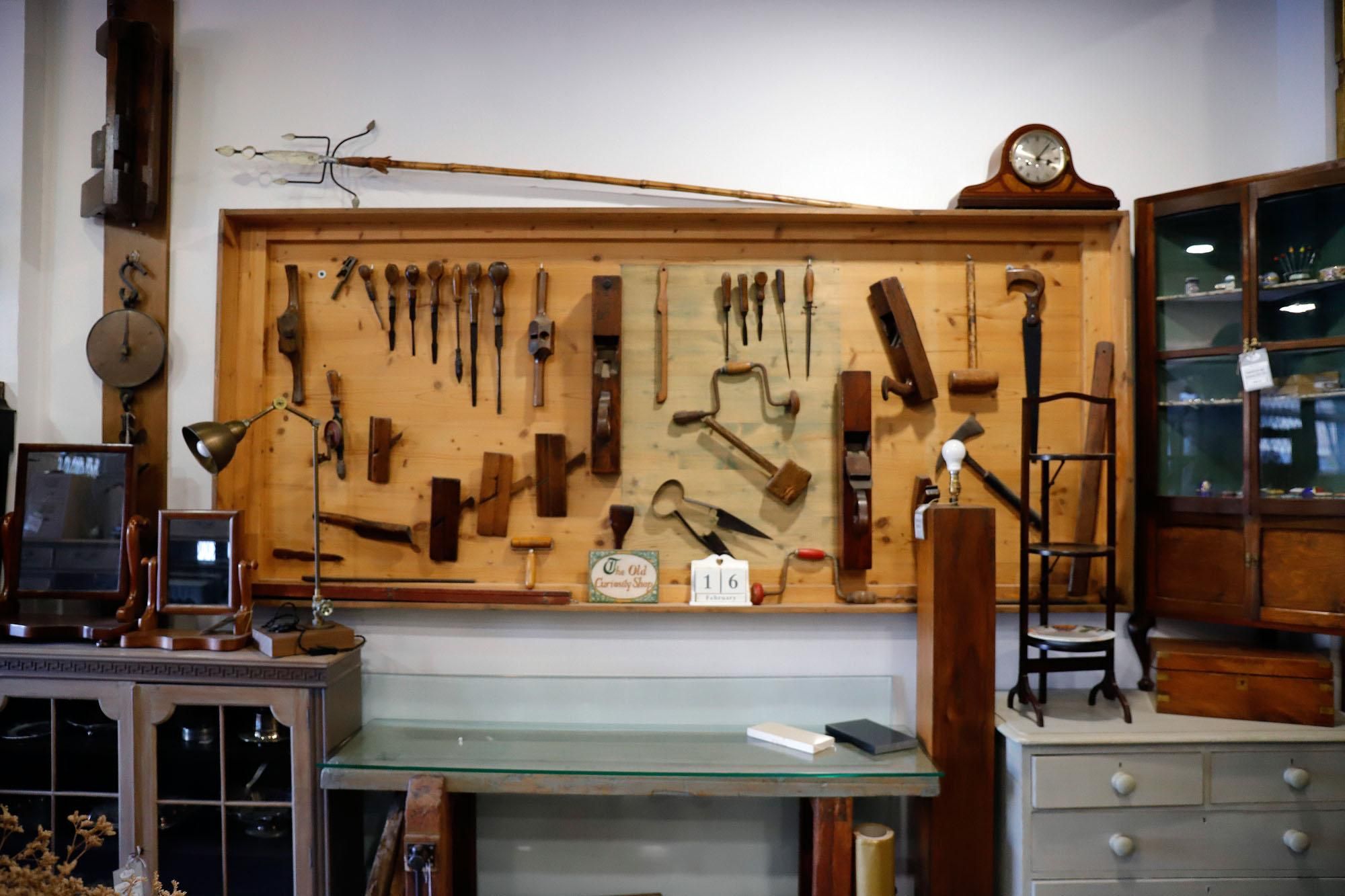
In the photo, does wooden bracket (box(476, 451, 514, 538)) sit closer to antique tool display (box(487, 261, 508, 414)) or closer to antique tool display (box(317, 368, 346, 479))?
antique tool display (box(487, 261, 508, 414))

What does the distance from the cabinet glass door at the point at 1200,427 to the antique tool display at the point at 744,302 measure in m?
1.34

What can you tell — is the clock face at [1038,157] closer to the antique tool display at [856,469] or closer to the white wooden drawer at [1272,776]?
the antique tool display at [856,469]

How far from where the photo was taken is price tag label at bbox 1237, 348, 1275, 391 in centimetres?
243

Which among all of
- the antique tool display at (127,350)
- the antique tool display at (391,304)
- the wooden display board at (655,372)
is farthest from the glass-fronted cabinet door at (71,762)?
the antique tool display at (391,304)

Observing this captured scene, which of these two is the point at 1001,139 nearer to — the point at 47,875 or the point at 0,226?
the point at 47,875

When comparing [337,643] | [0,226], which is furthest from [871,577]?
[0,226]

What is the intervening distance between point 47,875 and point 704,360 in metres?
2.12

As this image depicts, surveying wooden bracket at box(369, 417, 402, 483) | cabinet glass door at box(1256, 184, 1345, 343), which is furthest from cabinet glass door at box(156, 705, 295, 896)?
cabinet glass door at box(1256, 184, 1345, 343)

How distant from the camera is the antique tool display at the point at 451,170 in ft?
9.03

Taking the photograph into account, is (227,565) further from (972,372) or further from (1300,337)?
(1300,337)

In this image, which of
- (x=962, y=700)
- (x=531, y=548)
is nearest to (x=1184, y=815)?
(x=962, y=700)

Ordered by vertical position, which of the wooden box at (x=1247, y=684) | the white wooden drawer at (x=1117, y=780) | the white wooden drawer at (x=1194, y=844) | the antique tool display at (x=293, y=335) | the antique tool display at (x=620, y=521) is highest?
the antique tool display at (x=293, y=335)

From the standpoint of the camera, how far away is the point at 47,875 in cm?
107

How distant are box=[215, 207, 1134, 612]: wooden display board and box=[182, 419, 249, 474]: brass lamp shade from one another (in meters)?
0.33
